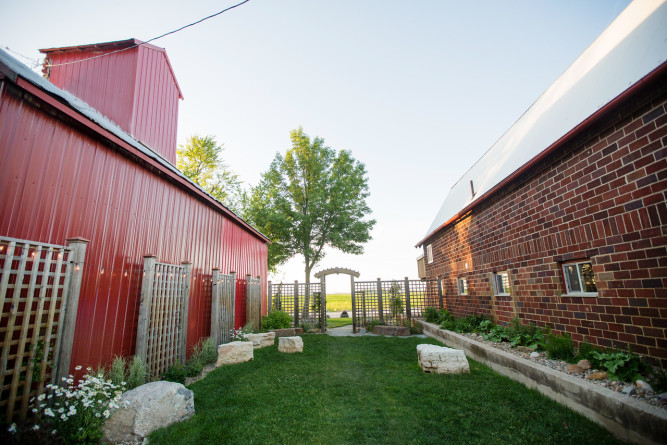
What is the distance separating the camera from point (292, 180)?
21516 mm

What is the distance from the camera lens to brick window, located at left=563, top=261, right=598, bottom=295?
464 centimetres

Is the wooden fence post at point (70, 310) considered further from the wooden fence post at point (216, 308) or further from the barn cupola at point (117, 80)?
the barn cupola at point (117, 80)

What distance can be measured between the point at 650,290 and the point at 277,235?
18344 millimetres

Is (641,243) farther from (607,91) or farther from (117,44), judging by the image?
(117,44)

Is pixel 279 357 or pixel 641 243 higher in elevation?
pixel 641 243

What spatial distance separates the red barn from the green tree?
10.5 metres

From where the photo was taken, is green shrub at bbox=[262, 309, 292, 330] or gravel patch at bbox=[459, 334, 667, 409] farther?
green shrub at bbox=[262, 309, 292, 330]

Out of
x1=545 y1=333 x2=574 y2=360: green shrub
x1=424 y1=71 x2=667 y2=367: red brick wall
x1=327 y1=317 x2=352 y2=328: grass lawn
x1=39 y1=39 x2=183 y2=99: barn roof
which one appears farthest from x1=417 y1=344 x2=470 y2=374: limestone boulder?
x1=39 y1=39 x2=183 y2=99: barn roof

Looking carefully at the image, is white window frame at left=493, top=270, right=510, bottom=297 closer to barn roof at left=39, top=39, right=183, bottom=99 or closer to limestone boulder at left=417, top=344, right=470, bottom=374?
limestone boulder at left=417, top=344, right=470, bottom=374

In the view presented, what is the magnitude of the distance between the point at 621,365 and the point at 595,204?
221cm

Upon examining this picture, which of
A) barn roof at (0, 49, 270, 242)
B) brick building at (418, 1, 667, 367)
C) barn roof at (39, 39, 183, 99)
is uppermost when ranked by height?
barn roof at (39, 39, 183, 99)

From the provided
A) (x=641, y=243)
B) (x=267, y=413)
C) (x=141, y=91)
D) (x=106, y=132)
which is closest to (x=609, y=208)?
(x=641, y=243)

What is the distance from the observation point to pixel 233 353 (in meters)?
6.67

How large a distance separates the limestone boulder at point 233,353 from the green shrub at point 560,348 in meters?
5.98
